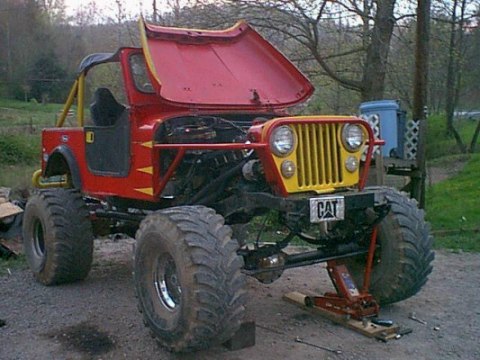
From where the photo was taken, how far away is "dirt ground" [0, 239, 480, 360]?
5391mm

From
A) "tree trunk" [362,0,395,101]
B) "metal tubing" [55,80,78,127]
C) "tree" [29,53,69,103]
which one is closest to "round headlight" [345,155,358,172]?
"metal tubing" [55,80,78,127]

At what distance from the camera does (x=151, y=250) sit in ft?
17.9

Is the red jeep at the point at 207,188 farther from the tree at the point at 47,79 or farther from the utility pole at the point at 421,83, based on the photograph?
the tree at the point at 47,79

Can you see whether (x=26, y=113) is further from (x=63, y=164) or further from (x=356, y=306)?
(x=356, y=306)

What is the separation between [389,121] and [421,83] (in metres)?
2.26

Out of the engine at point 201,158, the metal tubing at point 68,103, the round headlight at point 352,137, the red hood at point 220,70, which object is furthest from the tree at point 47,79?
the round headlight at point 352,137

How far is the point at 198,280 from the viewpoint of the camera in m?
4.85

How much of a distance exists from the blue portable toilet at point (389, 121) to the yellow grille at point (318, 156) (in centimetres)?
832

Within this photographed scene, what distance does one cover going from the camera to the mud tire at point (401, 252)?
19.9 ft

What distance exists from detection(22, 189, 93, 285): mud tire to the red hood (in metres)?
1.84

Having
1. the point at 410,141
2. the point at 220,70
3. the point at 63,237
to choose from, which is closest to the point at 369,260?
the point at 220,70

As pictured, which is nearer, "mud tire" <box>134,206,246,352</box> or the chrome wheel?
"mud tire" <box>134,206,246,352</box>

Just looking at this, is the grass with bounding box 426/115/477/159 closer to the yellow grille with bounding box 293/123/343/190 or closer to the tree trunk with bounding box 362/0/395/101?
the tree trunk with bounding box 362/0/395/101

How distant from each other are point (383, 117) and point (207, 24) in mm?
4103
